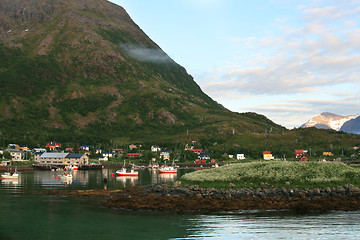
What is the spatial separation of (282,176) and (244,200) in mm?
12642

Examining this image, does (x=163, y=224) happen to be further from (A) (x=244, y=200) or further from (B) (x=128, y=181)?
(B) (x=128, y=181)

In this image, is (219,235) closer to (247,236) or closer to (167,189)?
(247,236)

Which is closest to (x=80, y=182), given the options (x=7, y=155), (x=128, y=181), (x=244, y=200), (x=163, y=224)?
(x=128, y=181)

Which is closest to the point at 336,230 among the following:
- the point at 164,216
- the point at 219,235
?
the point at 219,235

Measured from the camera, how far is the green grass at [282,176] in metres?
62.3

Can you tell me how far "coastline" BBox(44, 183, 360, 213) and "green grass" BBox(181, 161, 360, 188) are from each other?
339 cm

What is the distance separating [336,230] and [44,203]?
41.7 meters

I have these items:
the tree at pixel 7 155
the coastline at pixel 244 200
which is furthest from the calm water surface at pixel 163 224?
the tree at pixel 7 155

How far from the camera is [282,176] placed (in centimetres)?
6481

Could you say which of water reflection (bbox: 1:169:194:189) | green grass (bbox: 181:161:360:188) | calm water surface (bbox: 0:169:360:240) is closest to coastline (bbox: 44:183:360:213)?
calm water surface (bbox: 0:169:360:240)

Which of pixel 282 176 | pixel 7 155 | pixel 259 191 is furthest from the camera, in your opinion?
pixel 7 155

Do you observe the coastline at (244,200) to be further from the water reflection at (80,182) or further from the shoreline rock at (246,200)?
the water reflection at (80,182)

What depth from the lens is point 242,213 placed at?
160ft

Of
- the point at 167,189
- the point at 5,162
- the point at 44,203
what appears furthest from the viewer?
the point at 5,162
